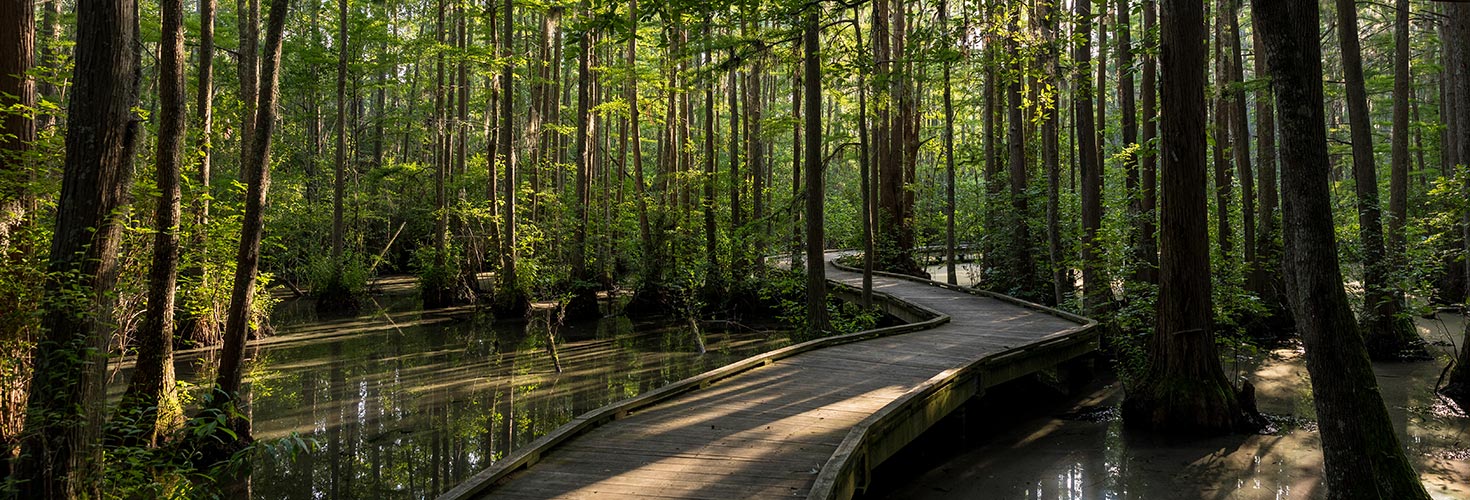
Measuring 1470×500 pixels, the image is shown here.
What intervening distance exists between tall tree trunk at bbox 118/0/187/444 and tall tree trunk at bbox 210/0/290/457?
1.43 feet

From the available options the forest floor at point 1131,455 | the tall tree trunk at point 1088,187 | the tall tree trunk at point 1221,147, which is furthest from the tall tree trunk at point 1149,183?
the forest floor at point 1131,455

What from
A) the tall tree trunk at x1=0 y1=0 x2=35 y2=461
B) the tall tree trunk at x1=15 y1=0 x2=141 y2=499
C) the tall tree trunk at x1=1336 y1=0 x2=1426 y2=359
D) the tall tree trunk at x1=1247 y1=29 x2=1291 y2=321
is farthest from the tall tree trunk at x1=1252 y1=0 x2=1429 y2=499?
the tall tree trunk at x1=1247 y1=29 x2=1291 y2=321

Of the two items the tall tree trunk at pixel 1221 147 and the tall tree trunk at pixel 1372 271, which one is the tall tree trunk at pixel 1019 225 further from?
the tall tree trunk at pixel 1372 271

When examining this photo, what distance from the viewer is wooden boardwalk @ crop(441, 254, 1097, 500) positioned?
5.27 metres

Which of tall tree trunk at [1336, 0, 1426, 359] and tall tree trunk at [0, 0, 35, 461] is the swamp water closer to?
tall tree trunk at [0, 0, 35, 461]

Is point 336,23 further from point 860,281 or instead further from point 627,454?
point 627,454

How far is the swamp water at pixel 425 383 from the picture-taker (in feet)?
Result: 26.3

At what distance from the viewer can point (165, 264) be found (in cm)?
748

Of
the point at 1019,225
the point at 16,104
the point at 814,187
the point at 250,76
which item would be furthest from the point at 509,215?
the point at 16,104

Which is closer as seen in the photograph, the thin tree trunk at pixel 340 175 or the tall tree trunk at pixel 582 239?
the thin tree trunk at pixel 340 175

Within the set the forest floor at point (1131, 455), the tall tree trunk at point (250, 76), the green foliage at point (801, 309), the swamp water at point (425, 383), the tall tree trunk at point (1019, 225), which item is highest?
the tall tree trunk at point (250, 76)

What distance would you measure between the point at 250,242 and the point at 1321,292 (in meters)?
9.17

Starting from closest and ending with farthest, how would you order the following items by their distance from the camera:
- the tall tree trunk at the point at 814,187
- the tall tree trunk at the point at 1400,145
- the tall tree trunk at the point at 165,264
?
the tall tree trunk at the point at 165,264
the tall tree trunk at the point at 814,187
the tall tree trunk at the point at 1400,145

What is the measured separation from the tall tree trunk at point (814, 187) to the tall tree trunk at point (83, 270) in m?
8.12
